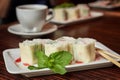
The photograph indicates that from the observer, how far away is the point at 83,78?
64cm

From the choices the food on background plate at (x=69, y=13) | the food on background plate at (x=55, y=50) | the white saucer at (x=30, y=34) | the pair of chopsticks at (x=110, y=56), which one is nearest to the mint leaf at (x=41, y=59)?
the food on background plate at (x=55, y=50)

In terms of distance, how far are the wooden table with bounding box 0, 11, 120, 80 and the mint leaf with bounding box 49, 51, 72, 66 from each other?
0.04 metres

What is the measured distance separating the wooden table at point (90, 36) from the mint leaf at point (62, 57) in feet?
0.12

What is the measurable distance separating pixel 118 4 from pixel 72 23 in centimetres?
60

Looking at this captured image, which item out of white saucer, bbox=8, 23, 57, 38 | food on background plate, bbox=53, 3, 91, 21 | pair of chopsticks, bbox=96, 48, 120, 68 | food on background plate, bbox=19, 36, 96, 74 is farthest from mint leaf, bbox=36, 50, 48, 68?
food on background plate, bbox=53, 3, 91, 21

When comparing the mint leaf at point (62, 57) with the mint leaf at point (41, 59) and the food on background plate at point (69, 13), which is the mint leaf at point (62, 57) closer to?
the mint leaf at point (41, 59)

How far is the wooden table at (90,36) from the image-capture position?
64 centimetres

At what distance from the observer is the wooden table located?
2.11 ft

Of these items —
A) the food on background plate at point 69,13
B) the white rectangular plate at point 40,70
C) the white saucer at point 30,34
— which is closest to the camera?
the white rectangular plate at point 40,70

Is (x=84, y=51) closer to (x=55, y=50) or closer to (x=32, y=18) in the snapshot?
(x=55, y=50)

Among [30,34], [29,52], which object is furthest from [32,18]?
[29,52]

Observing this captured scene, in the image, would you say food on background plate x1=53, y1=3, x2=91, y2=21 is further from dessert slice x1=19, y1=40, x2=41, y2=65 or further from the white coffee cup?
dessert slice x1=19, y1=40, x2=41, y2=65

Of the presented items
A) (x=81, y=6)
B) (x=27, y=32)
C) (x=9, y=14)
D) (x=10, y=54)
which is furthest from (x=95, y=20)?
(x=9, y=14)

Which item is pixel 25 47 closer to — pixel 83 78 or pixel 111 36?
pixel 83 78
